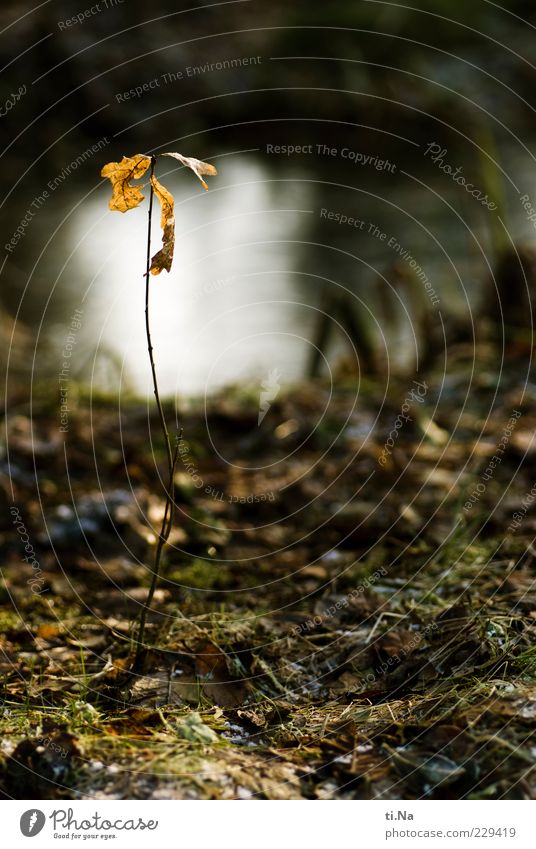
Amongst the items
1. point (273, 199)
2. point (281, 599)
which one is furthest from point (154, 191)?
point (273, 199)

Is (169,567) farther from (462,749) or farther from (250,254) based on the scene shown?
(250,254)

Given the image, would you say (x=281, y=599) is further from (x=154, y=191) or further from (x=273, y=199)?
(x=273, y=199)

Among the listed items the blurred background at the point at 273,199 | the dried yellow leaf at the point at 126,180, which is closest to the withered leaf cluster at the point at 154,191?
the dried yellow leaf at the point at 126,180

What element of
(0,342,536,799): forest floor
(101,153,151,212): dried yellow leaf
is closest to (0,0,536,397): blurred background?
(0,342,536,799): forest floor

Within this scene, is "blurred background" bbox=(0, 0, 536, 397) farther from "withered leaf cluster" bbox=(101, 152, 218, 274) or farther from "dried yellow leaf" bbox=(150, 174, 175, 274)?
"dried yellow leaf" bbox=(150, 174, 175, 274)

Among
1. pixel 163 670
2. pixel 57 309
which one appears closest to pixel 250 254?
pixel 57 309
